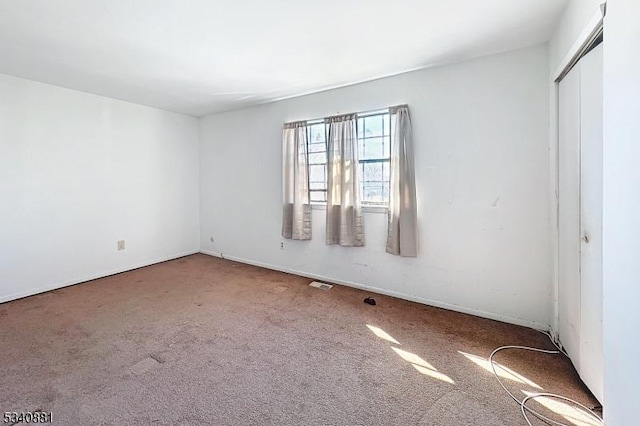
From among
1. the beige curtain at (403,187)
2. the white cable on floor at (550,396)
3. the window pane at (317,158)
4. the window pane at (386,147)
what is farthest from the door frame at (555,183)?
the window pane at (317,158)

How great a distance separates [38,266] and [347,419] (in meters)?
3.92

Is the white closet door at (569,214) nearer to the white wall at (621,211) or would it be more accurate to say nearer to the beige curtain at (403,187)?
the white wall at (621,211)

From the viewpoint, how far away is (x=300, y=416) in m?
1.61

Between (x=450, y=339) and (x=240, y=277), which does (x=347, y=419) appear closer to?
(x=450, y=339)

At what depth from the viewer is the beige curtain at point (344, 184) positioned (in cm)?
348

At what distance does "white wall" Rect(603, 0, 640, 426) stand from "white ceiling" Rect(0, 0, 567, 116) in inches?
41.0

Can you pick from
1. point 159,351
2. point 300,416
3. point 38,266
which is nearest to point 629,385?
point 300,416

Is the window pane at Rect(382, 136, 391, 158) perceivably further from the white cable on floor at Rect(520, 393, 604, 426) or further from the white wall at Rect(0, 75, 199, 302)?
the white wall at Rect(0, 75, 199, 302)

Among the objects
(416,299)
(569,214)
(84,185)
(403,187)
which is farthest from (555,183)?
(84,185)

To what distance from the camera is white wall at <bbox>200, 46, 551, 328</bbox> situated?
Answer: 2.56 m

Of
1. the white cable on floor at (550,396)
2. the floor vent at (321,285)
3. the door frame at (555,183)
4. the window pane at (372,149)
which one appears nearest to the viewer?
the white cable on floor at (550,396)

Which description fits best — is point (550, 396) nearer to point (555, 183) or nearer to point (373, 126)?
point (555, 183)

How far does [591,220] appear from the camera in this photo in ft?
5.67

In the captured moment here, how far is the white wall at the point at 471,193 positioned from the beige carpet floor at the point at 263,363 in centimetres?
26
